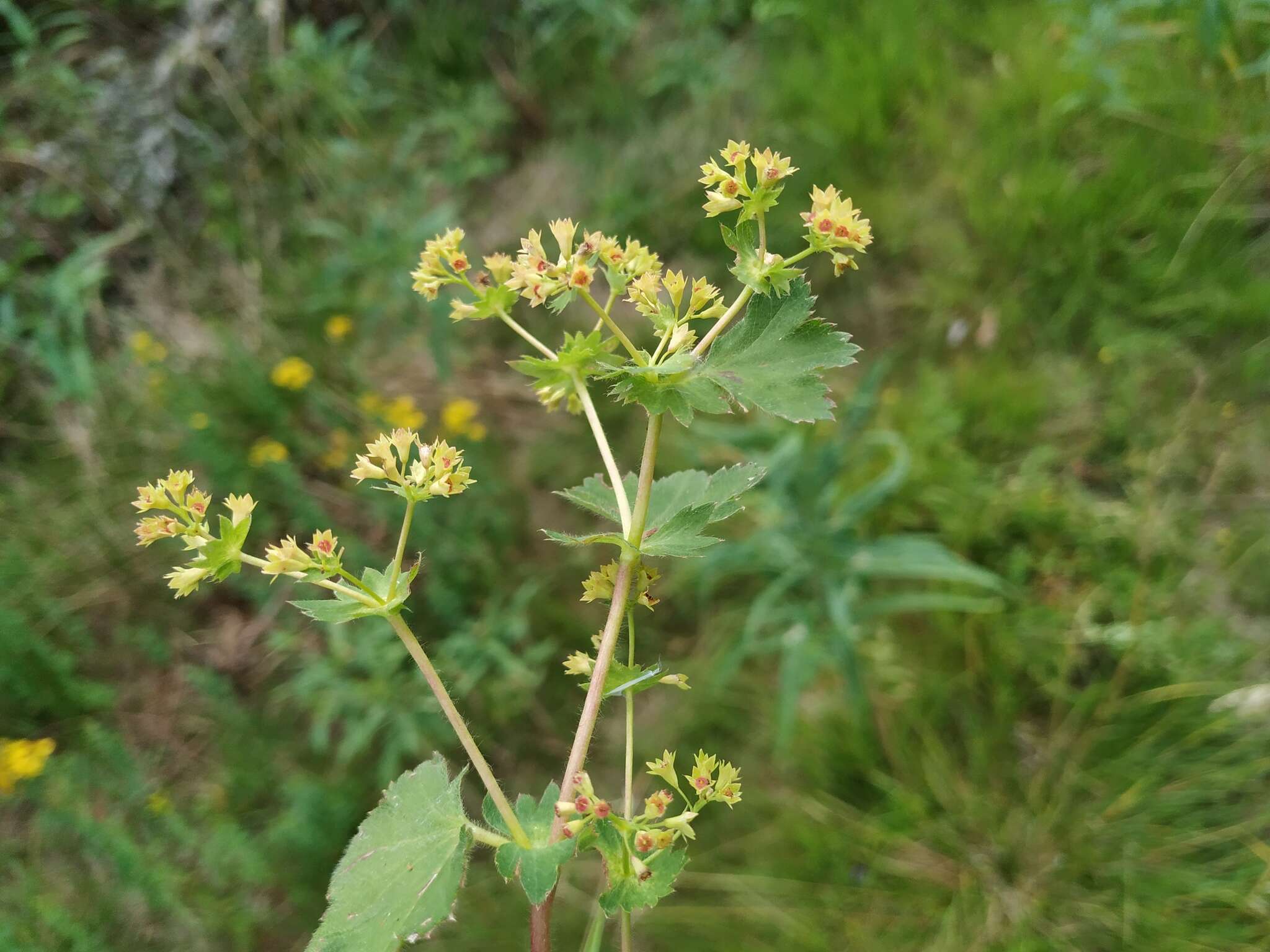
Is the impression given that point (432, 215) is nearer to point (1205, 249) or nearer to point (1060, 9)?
point (1060, 9)

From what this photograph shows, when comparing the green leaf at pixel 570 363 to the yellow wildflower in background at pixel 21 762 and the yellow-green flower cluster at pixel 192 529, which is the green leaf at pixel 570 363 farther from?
the yellow wildflower in background at pixel 21 762

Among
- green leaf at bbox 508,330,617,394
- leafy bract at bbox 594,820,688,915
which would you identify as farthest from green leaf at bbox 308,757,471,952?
green leaf at bbox 508,330,617,394

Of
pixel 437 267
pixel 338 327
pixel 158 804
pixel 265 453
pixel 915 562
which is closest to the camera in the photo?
pixel 437 267

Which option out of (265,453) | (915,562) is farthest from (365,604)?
A: (265,453)

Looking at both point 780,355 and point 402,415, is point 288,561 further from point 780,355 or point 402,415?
point 402,415

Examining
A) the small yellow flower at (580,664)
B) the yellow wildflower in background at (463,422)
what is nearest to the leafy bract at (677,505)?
the small yellow flower at (580,664)
